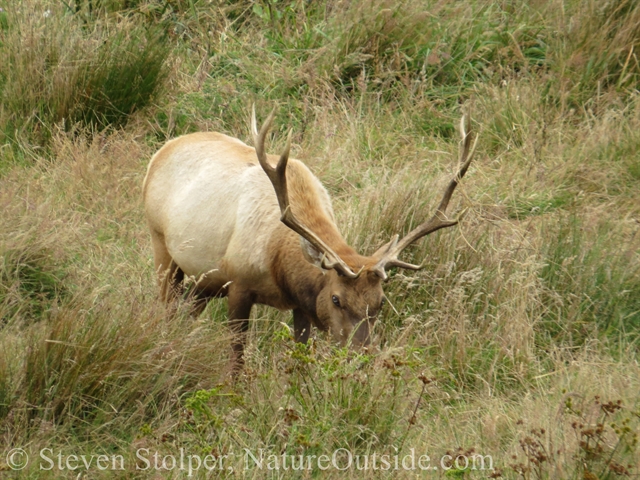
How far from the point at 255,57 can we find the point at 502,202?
3.00 meters

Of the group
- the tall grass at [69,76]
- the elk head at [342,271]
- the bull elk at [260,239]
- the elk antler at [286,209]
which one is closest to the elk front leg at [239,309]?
the bull elk at [260,239]

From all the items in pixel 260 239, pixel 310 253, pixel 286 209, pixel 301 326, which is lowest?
pixel 301 326

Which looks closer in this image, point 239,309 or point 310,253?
point 310,253

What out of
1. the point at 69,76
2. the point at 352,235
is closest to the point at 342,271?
the point at 352,235

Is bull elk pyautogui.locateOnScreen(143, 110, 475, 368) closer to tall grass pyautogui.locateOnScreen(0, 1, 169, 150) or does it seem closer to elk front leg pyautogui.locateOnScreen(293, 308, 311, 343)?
elk front leg pyautogui.locateOnScreen(293, 308, 311, 343)

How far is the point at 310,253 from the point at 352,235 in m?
1.05

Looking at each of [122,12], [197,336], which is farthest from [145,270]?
[122,12]

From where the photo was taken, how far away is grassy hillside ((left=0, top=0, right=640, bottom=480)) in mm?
4289

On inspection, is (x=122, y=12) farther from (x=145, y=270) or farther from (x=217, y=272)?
(x=217, y=272)

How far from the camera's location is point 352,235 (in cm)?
624

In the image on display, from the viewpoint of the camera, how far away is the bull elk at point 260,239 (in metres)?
5.14

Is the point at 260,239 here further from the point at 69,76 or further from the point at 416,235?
the point at 69,76

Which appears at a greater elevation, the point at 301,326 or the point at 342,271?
the point at 342,271

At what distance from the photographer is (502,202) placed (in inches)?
280
